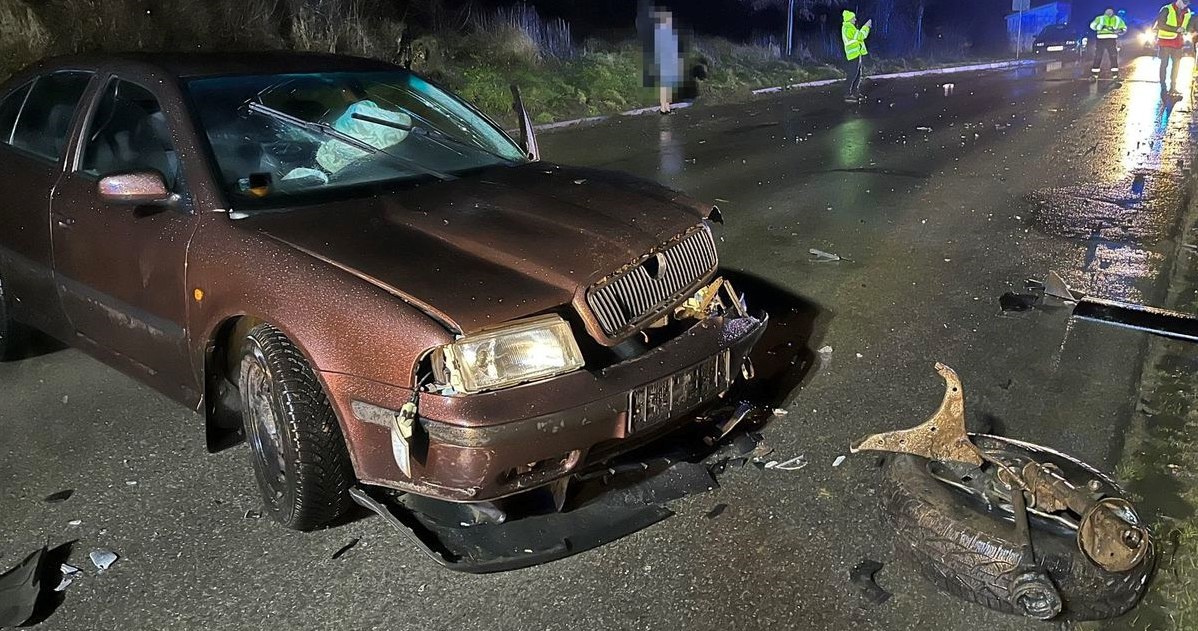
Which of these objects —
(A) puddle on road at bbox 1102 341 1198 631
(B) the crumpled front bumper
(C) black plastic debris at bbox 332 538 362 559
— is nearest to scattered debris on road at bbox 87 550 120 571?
(C) black plastic debris at bbox 332 538 362 559

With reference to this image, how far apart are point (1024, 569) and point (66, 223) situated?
3.96 metres

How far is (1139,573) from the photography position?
111 inches

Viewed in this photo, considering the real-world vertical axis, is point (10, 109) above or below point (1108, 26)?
below

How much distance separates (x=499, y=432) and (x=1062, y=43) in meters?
37.0

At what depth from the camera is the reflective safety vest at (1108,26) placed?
71.4ft

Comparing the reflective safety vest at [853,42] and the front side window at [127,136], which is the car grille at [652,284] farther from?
the reflective safety vest at [853,42]

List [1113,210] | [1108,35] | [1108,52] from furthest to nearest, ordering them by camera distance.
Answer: [1108,52]
[1108,35]
[1113,210]

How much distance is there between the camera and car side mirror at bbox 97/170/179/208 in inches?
130

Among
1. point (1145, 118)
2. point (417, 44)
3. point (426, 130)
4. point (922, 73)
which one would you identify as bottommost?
point (1145, 118)

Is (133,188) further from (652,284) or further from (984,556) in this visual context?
(984,556)

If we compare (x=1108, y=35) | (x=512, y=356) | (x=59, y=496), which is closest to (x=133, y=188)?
(x=59, y=496)

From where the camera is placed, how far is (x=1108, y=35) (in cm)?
2230

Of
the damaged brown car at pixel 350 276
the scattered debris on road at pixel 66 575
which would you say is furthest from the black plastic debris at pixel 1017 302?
the scattered debris on road at pixel 66 575

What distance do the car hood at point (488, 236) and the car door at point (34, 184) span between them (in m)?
1.49
